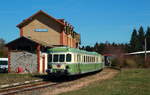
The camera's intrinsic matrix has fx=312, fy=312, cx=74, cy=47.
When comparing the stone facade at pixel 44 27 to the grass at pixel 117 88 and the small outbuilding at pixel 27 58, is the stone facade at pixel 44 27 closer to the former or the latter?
the small outbuilding at pixel 27 58

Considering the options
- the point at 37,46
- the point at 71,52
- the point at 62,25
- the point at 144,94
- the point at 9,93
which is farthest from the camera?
the point at 62,25

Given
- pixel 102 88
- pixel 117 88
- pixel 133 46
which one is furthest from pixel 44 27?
pixel 133 46

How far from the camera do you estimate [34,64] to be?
37.2 metres

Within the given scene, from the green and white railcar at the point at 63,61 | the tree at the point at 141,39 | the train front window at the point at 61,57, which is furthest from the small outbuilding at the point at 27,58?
the tree at the point at 141,39

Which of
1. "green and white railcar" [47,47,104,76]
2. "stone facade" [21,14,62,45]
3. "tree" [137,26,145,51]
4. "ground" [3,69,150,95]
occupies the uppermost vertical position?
"tree" [137,26,145,51]

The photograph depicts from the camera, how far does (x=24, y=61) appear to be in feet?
123

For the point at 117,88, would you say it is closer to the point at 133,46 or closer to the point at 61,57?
the point at 61,57

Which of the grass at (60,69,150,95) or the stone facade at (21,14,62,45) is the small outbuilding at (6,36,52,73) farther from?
the grass at (60,69,150,95)

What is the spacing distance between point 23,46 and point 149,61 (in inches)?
1010

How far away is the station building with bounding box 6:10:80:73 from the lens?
37.3m

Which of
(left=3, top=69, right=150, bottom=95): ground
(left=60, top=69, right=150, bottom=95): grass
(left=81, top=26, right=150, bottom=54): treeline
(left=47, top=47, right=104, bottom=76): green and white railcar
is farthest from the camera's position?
(left=81, top=26, right=150, bottom=54): treeline

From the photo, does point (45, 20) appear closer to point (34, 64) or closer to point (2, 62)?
point (2, 62)

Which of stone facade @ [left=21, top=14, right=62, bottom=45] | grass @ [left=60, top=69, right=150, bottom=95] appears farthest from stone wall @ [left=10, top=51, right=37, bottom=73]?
grass @ [left=60, top=69, right=150, bottom=95]

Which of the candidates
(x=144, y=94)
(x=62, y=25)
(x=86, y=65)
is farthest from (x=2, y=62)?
(x=144, y=94)
